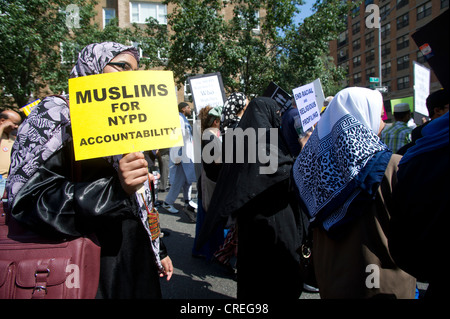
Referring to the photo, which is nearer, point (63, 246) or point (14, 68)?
point (63, 246)

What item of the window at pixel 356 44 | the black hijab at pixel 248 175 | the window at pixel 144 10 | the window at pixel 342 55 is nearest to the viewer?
the black hijab at pixel 248 175

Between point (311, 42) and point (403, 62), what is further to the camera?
point (403, 62)

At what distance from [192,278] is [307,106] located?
2487 mm

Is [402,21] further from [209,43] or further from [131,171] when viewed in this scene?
[131,171]

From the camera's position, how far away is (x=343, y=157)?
4.92 feet

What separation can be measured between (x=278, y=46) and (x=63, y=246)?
42.5ft

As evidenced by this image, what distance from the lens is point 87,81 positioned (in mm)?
1247

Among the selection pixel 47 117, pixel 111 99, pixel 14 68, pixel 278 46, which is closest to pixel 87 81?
pixel 111 99

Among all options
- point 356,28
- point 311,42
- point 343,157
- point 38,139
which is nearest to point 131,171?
point 38,139

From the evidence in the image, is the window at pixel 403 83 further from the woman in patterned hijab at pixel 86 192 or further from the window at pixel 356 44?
the woman in patterned hijab at pixel 86 192

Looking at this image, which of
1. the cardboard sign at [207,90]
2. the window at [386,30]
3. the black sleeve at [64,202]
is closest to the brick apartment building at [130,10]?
the cardboard sign at [207,90]

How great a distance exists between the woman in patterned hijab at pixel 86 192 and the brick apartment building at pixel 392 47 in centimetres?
3748

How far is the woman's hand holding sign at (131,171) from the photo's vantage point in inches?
50.2

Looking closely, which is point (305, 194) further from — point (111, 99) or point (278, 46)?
point (278, 46)
